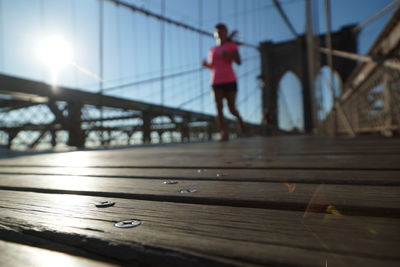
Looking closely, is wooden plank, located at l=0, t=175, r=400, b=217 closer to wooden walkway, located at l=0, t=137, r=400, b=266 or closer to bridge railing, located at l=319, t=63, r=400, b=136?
wooden walkway, located at l=0, t=137, r=400, b=266

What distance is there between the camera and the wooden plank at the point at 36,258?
24 centimetres

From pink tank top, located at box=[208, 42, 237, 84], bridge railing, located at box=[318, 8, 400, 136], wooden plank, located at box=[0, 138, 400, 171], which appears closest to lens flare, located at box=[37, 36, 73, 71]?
pink tank top, located at box=[208, 42, 237, 84]

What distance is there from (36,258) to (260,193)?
1.01 ft

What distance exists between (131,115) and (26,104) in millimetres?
1704

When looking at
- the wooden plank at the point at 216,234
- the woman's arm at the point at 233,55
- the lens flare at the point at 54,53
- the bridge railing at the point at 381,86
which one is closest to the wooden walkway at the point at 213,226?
the wooden plank at the point at 216,234

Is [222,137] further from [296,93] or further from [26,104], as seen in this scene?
[296,93]

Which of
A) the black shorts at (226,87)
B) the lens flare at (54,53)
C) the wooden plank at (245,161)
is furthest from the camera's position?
the lens flare at (54,53)

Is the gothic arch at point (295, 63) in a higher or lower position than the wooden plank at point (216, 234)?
higher

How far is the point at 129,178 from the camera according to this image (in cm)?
65

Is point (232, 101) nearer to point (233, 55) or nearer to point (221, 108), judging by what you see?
point (221, 108)

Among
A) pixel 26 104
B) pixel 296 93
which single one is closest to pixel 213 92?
pixel 26 104

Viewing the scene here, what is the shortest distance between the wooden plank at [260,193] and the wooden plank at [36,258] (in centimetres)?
18

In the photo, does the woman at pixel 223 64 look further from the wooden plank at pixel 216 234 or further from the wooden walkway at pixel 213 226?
the wooden plank at pixel 216 234

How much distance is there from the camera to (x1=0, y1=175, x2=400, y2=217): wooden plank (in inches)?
13.4
